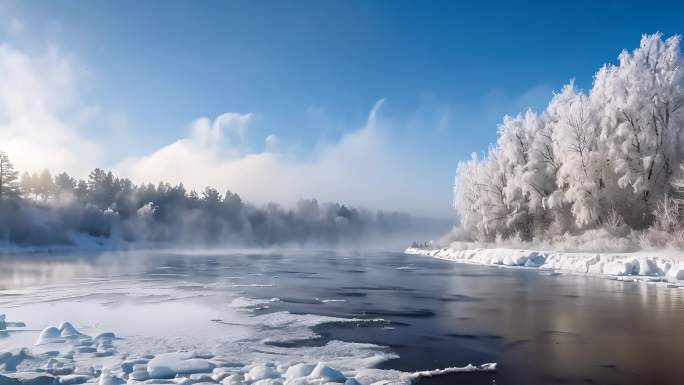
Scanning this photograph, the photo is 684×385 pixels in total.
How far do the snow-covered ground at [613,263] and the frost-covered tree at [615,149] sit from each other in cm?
618

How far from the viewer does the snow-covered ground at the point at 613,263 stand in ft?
86.7

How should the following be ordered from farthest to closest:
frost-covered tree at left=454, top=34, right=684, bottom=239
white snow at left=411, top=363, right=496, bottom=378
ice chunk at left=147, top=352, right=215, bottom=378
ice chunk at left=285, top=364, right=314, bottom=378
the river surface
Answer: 1. frost-covered tree at left=454, top=34, right=684, bottom=239
2. the river surface
3. ice chunk at left=147, top=352, right=215, bottom=378
4. white snow at left=411, top=363, right=496, bottom=378
5. ice chunk at left=285, top=364, right=314, bottom=378

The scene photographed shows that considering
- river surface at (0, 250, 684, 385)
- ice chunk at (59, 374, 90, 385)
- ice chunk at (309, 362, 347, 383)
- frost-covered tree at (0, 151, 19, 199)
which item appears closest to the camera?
ice chunk at (309, 362, 347, 383)

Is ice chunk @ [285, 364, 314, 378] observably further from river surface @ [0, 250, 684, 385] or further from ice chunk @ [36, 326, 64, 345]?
ice chunk @ [36, 326, 64, 345]

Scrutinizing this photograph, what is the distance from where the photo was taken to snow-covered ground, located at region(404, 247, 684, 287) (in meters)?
26.4

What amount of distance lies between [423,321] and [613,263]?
22.0 m

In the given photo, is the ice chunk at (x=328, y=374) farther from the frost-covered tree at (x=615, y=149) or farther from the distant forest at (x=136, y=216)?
the distant forest at (x=136, y=216)

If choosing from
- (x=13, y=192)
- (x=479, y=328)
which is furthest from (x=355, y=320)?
(x=13, y=192)

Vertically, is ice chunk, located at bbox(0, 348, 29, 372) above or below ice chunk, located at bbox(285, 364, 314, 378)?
below

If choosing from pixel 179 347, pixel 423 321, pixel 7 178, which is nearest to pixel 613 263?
pixel 423 321

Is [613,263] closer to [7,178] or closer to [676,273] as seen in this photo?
[676,273]

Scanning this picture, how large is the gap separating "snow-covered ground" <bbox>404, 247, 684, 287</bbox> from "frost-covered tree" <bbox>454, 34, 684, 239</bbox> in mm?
6178

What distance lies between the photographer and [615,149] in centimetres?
4084

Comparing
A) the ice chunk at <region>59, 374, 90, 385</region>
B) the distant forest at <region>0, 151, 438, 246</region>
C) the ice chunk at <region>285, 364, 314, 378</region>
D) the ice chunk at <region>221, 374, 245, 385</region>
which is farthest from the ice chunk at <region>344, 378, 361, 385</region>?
the distant forest at <region>0, 151, 438, 246</region>
